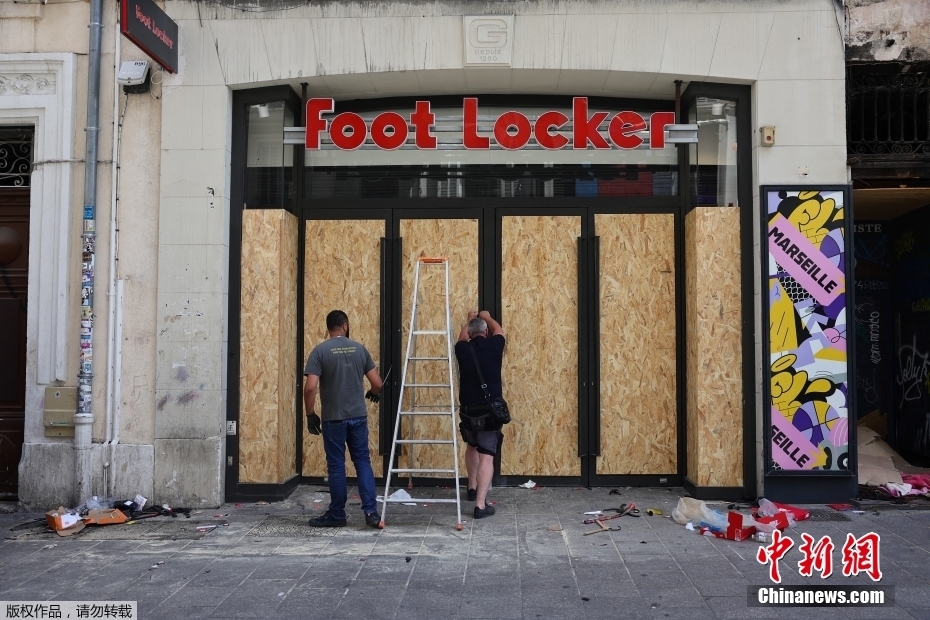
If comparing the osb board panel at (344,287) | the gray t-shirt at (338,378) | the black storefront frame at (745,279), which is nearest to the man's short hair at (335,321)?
the gray t-shirt at (338,378)

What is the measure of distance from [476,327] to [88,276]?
4.01 m

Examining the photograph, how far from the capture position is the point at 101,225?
317 inches

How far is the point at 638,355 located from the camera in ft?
27.9

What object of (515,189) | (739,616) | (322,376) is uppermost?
→ (515,189)

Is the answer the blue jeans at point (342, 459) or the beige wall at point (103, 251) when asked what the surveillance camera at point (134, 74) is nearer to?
the beige wall at point (103, 251)

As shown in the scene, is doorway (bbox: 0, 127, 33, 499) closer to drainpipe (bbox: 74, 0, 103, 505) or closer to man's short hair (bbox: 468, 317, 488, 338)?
drainpipe (bbox: 74, 0, 103, 505)

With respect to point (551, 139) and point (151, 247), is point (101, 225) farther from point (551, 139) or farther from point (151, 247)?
point (551, 139)

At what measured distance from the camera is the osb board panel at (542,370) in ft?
28.0

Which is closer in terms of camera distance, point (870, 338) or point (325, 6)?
point (325, 6)

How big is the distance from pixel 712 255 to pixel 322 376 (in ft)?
13.7

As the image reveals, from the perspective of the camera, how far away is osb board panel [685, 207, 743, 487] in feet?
26.2

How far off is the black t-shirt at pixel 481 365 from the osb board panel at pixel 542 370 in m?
1.03

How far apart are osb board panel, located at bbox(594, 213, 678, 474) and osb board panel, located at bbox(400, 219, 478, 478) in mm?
1496

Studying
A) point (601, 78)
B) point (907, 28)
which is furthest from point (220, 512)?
point (907, 28)
